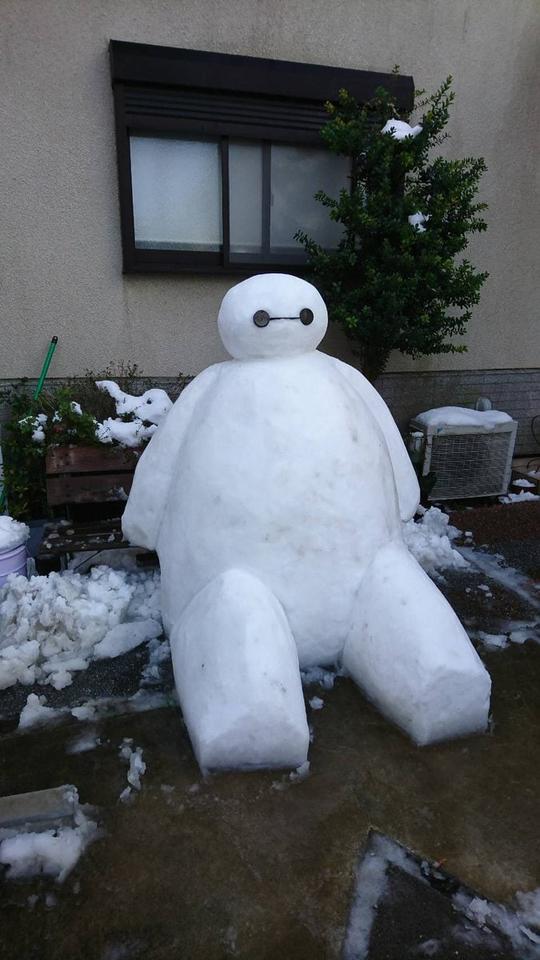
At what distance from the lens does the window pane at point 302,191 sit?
4855 mm

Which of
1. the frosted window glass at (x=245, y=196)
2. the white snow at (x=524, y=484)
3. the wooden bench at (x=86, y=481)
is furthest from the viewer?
the white snow at (x=524, y=484)

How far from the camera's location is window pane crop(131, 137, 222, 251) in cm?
455

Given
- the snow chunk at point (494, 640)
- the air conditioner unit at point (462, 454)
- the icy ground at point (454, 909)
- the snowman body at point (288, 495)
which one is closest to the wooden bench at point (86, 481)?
the snowman body at point (288, 495)

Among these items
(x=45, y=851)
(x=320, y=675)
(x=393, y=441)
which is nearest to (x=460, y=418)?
(x=393, y=441)

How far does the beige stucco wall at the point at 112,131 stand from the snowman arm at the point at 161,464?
8.30ft

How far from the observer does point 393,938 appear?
1.54m

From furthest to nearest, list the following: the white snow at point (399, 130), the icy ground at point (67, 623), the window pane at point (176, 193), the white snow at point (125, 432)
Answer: the window pane at point (176, 193)
the white snow at point (399, 130)
the white snow at point (125, 432)
the icy ground at point (67, 623)

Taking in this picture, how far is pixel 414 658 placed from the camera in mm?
2074

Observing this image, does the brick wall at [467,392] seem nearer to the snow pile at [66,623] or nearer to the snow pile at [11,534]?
the snow pile at [66,623]

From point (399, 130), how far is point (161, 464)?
340 cm

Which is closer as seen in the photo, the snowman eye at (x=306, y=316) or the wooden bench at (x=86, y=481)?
the snowman eye at (x=306, y=316)

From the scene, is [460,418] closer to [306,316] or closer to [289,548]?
[306,316]

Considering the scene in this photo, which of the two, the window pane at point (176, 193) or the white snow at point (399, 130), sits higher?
the white snow at point (399, 130)

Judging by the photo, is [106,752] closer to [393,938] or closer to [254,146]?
[393,938]
